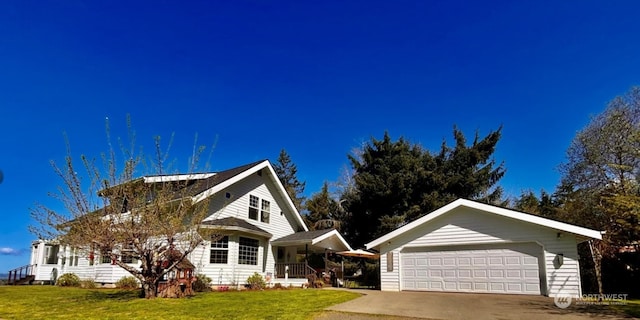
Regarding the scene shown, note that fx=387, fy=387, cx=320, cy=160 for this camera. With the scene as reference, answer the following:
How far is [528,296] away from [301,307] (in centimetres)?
834

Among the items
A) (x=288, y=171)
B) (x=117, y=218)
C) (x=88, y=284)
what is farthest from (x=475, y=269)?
(x=288, y=171)

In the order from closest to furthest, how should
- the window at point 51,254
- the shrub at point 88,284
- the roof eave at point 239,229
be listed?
the roof eave at point 239,229
the shrub at point 88,284
the window at point 51,254

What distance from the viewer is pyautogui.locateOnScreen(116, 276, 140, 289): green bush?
59.5 feet

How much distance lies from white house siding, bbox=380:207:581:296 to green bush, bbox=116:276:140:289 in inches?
454

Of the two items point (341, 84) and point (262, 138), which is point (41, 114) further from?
point (341, 84)

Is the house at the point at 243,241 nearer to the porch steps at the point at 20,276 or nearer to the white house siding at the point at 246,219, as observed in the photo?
the white house siding at the point at 246,219

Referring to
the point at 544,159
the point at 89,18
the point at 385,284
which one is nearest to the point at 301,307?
the point at 385,284

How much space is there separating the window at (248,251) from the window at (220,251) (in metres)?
0.79

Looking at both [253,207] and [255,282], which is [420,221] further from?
[253,207]

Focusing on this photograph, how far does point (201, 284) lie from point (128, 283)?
427 centimetres

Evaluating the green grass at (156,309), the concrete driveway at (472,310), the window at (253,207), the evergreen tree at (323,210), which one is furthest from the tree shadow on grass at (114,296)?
the evergreen tree at (323,210)

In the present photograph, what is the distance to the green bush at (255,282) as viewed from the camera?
18.7 metres

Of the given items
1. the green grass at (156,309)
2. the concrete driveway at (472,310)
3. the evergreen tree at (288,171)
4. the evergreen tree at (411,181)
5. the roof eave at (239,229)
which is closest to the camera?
the concrete driveway at (472,310)

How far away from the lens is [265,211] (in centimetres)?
2222
